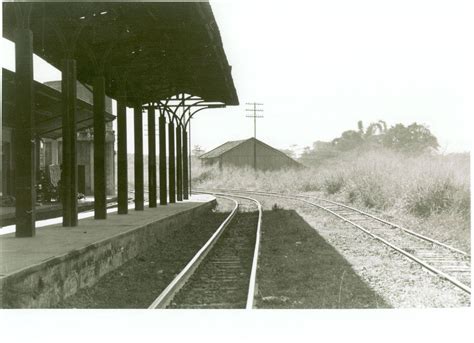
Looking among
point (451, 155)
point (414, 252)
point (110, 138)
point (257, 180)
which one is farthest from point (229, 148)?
point (414, 252)

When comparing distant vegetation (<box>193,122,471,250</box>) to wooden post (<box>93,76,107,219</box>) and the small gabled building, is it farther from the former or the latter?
the small gabled building

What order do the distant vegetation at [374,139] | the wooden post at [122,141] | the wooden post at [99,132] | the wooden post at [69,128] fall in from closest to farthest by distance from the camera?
1. the wooden post at [69,128]
2. the wooden post at [99,132]
3. the wooden post at [122,141]
4. the distant vegetation at [374,139]

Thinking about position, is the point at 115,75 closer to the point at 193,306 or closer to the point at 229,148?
the point at 193,306

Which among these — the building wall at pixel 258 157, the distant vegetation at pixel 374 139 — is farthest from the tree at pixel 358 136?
the building wall at pixel 258 157

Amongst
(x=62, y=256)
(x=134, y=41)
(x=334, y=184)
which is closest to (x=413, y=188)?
(x=134, y=41)

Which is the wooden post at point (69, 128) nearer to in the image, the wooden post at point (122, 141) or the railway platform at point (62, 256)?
the railway platform at point (62, 256)

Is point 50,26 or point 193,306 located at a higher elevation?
point 50,26

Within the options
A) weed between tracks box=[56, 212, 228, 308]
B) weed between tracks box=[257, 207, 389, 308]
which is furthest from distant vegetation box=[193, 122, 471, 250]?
weed between tracks box=[56, 212, 228, 308]

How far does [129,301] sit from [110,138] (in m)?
25.1

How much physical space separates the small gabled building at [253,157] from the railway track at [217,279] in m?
50.7

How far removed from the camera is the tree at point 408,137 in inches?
1642

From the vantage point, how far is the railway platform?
18.5 ft

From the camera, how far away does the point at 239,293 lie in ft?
24.7

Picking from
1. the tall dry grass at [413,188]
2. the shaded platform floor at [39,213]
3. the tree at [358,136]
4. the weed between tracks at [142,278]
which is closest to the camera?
the weed between tracks at [142,278]
